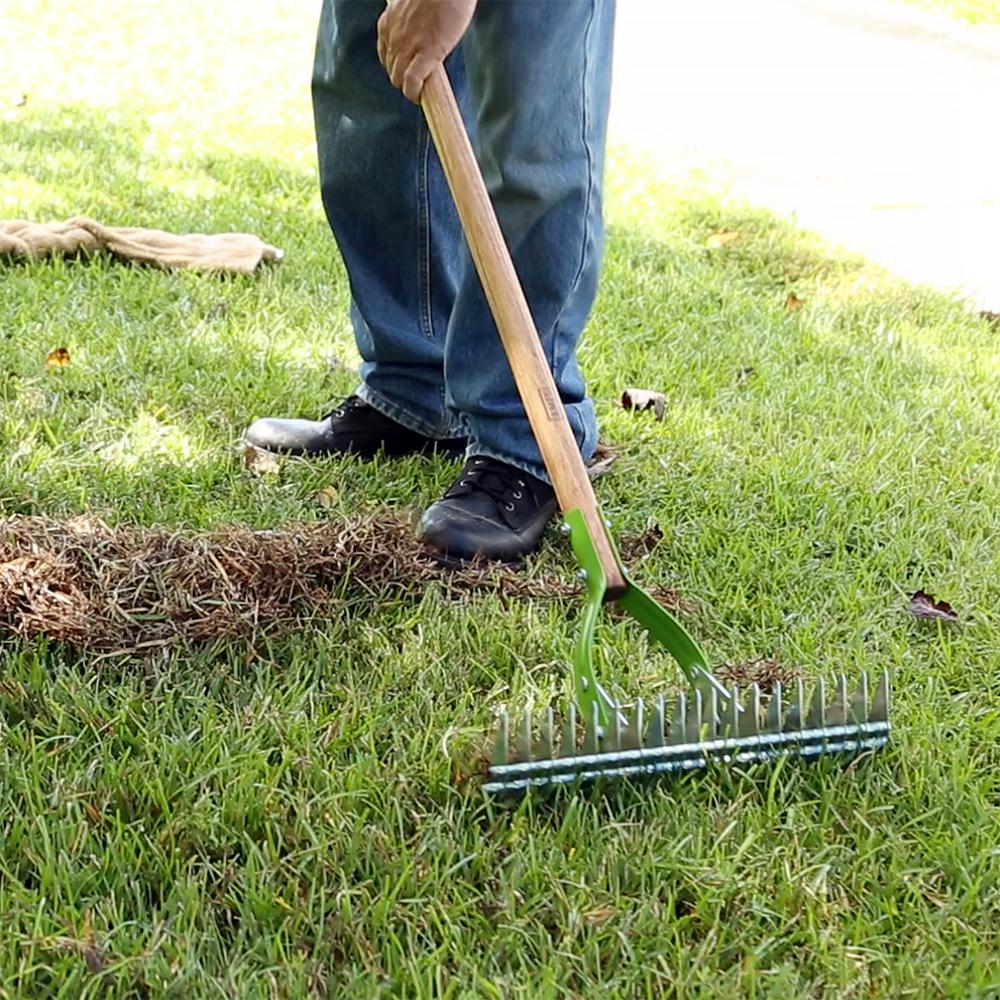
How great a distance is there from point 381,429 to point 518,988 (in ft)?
4.84

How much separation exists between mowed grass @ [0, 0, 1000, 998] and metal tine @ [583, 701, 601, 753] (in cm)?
7

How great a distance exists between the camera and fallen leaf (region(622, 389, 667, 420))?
296cm

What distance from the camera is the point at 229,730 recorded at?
1730 mm

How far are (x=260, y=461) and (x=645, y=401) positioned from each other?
35.9 inches

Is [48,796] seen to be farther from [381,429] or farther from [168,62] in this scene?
[168,62]

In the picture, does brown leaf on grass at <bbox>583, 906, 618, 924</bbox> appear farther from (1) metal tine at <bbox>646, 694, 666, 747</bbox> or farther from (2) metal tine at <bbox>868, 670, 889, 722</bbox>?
(2) metal tine at <bbox>868, 670, 889, 722</bbox>

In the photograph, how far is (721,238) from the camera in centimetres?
437

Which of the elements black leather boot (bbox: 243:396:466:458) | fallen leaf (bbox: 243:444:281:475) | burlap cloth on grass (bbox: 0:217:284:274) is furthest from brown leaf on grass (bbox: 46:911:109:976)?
burlap cloth on grass (bbox: 0:217:284:274)

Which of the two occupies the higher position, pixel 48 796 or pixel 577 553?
pixel 577 553

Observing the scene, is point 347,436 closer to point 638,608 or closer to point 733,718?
point 638,608

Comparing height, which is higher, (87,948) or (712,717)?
(712,717)

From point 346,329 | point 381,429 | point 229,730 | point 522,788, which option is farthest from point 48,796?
point 346,329

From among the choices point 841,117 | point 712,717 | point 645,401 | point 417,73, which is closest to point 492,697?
point 712,717

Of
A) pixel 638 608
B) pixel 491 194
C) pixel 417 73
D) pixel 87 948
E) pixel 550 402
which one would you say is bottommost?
pixel 87 948
